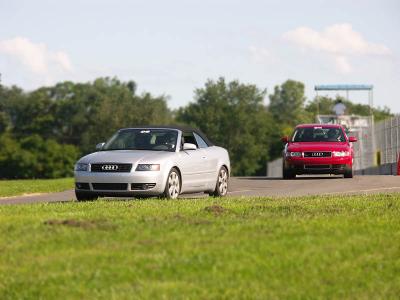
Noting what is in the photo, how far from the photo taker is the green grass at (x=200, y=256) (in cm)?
960

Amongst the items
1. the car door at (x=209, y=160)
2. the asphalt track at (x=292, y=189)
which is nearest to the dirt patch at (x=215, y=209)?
the car door at (x=209, y=160)

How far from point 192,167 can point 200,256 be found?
415 inches

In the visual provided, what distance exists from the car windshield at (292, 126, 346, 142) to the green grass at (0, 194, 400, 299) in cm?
1945

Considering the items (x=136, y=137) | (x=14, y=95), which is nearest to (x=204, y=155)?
(x=136, y=137)

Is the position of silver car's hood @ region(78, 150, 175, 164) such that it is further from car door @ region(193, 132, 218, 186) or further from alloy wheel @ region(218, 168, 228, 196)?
alloy wheel @ region(218, 168, 228, 196)

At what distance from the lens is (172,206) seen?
15.5 meters

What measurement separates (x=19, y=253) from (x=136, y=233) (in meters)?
1.40

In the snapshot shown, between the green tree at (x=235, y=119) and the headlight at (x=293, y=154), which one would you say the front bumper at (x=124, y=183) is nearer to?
the headlight at (x=293, y=154)

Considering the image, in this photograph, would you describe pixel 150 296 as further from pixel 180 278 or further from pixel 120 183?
pixel 120 183

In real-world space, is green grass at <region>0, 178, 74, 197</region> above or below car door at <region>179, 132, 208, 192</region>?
below

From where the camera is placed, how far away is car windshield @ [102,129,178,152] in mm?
20844

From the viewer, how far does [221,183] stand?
2241 centimetres

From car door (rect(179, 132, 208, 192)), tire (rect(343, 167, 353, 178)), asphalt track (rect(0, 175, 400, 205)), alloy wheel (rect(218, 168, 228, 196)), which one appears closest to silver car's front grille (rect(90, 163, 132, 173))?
car door (rect(179, 132, 208, 192))

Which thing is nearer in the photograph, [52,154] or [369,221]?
[369,221]
